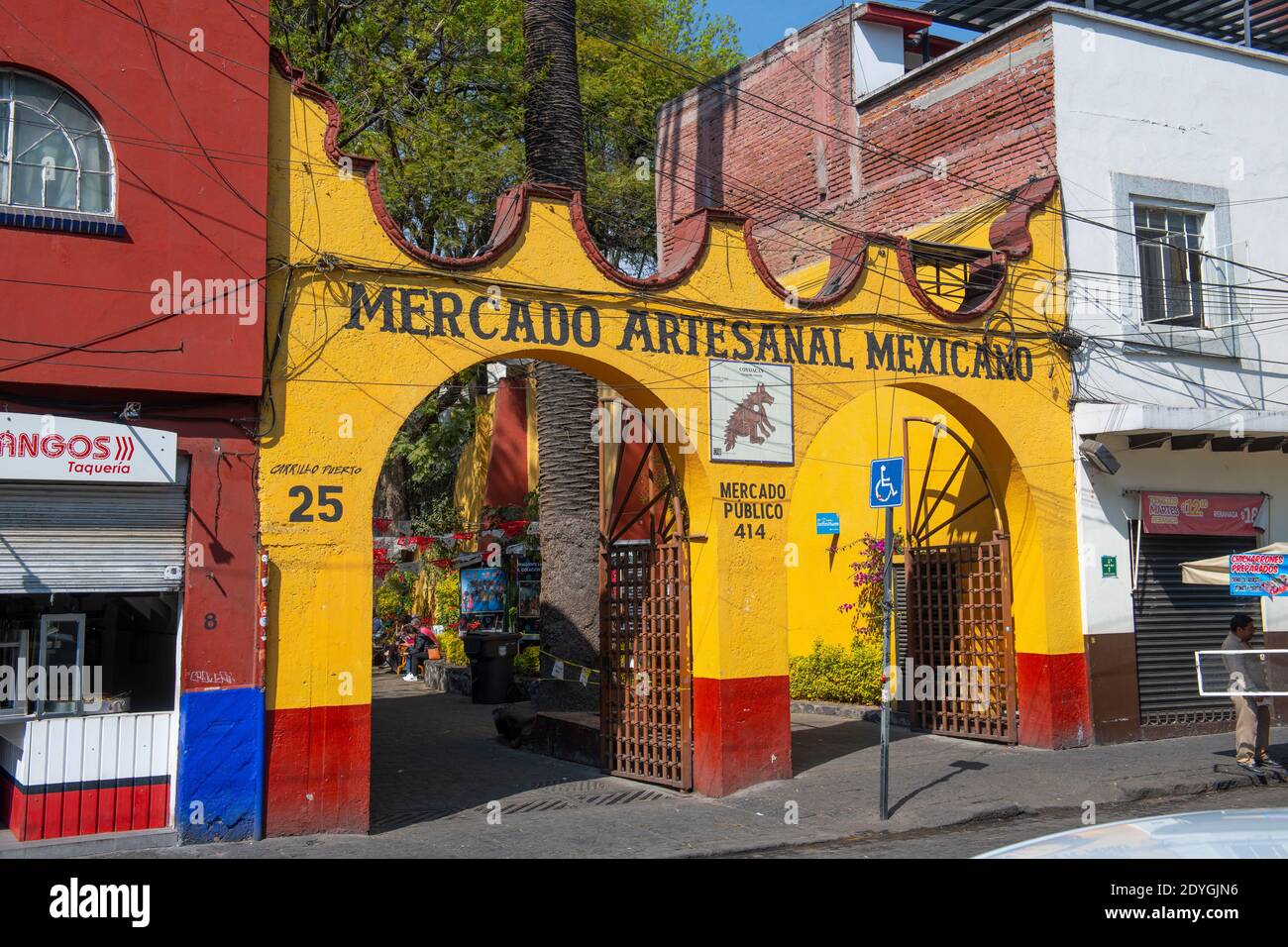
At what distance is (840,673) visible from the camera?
18.3 m

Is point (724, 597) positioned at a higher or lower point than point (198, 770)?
higher

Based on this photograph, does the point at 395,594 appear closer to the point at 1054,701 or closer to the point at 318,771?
the point at 1054,701

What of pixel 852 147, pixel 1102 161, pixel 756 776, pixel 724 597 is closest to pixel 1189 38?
pixel 1102 161

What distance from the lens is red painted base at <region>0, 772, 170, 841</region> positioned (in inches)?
362

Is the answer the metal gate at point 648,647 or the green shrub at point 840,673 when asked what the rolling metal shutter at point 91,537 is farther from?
the green shrub at point 840,673

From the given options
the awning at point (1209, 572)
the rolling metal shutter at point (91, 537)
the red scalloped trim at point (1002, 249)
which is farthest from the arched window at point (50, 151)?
the awning at point (1209, 572)

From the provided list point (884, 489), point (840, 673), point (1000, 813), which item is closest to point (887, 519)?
point (884, 489)

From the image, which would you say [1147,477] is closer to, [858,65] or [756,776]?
[756,776]

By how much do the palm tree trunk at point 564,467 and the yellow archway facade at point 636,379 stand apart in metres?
3.85

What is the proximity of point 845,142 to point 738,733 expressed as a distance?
12.2 meters

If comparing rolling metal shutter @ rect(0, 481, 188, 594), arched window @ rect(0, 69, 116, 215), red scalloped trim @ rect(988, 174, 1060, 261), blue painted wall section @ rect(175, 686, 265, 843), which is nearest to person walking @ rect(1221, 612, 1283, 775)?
red scalloped trim @ rect(988, 174, 1060, 261)

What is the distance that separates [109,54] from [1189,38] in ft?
46.1

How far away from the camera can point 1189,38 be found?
16516mm

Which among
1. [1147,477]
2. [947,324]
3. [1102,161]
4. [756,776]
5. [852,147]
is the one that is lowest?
[756,776]
